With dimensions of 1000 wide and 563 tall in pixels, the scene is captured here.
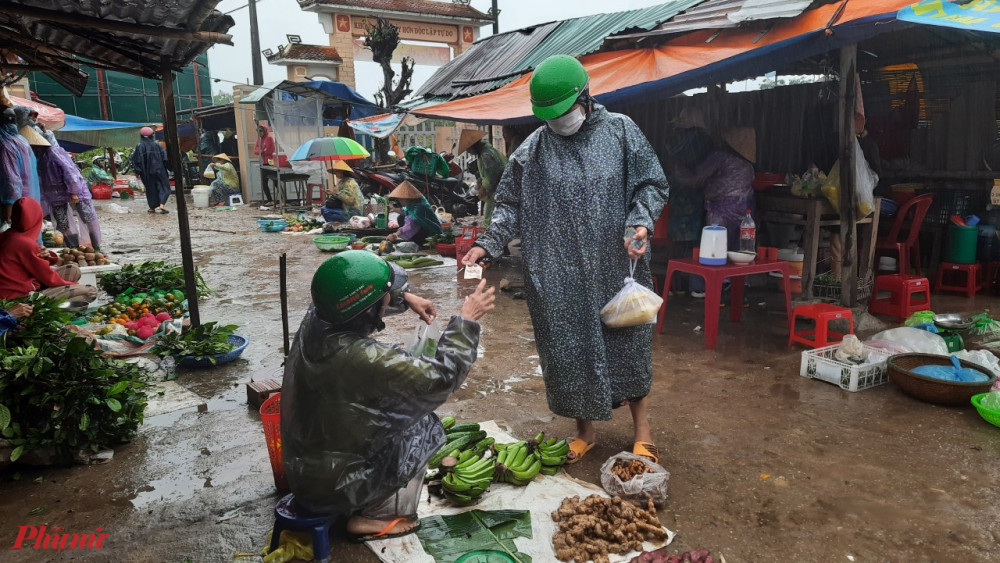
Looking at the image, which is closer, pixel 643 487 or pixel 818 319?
pixel 643 487

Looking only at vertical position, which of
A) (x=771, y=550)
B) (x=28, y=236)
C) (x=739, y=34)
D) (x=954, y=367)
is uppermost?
(x=739, y=34)

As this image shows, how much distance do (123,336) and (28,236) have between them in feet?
3.51

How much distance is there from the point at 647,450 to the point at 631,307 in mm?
810

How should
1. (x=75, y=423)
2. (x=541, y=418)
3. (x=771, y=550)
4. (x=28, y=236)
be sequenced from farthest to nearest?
(x=28, y=236)
(x=541, y=418)
(x=75, y=423)
(x=771, y=550)

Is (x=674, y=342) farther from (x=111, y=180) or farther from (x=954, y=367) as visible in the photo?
(x=111, y=180)

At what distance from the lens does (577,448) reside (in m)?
3.48

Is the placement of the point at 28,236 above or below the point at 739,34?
below

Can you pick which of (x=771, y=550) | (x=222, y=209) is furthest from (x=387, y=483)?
(x=222, y=209)

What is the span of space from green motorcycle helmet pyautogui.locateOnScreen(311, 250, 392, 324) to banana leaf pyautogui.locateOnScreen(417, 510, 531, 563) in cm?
103

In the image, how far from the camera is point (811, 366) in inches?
180

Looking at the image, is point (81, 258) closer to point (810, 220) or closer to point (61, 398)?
point (61, 398)

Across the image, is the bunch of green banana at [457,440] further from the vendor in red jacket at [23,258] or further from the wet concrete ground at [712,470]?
the vendor in red jacket at [23,258]

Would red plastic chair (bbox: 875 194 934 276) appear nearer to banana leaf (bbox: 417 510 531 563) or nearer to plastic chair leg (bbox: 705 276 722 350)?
plastic chair leg (bbox: 705 276 722 350)

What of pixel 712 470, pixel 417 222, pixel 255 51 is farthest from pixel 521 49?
pixel 255 51
